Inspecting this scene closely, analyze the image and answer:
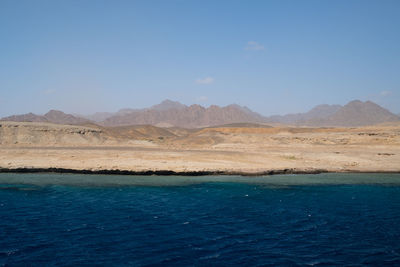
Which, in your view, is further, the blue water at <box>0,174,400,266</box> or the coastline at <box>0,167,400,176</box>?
the coastline at <box>0,167,400,176</box>

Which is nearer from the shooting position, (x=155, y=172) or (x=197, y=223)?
(x=197, y=223)

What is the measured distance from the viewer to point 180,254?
12672mm

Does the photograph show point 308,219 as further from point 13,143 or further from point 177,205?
point 13,143

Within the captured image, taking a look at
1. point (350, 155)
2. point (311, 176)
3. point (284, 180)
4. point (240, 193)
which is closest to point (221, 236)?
point (240, 193)

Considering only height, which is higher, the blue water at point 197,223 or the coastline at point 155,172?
the coastline at point 155,172

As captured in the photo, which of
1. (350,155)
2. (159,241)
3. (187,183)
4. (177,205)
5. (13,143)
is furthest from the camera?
(13,143)

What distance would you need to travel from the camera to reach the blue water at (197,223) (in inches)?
492

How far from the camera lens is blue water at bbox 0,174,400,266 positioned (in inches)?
492

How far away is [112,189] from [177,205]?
743 centimetres

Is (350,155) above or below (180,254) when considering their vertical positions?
above

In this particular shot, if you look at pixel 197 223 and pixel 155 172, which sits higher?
pixel 155 172

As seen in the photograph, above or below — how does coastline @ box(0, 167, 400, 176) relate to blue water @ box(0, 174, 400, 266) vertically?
above

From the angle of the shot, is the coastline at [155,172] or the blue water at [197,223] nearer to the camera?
the blue water at [197,223]

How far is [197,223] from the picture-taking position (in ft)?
55.3
